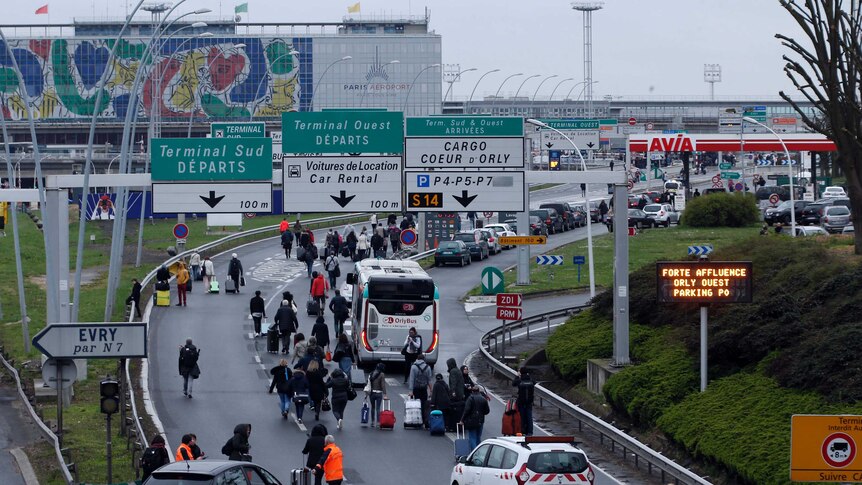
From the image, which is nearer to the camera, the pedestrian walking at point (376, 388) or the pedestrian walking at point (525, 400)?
the pedestrian walking at point (525, 400)

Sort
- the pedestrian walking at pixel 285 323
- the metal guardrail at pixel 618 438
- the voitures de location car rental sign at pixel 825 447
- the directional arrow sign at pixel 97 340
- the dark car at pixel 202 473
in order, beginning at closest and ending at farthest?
the voitures de location car rental sign at pixel 825 447, the dark car at pixel 202 473, the directional arrow sign at pixel 97 340, the metal guardrail at pixel 618 438, the pedestrian walking at pixel 285 323

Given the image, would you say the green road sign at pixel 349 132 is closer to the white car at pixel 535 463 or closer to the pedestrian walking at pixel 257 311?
the pedestrian walking at pixel 257 311

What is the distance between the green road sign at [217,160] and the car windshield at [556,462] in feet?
48.7

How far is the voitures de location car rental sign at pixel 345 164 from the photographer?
104 ft

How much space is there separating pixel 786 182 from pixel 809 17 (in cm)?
8151

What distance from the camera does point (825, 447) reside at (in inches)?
488

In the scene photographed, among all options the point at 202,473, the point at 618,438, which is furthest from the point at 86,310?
the point at 202,473

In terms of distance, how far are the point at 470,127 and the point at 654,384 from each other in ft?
28.2

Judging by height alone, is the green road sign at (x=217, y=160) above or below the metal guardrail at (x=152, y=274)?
above

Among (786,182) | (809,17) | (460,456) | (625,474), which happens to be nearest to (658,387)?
(625,474)

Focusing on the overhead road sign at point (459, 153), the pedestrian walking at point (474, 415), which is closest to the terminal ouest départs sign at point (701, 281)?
the pedestrian walking at point (474, 415)

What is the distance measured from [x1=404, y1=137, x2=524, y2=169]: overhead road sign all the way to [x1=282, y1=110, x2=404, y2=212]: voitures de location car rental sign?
39 centimetres

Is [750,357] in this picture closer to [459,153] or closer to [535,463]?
[535,463]

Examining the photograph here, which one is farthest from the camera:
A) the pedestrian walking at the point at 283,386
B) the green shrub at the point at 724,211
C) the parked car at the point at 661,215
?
the parked car at the point at 661,215
